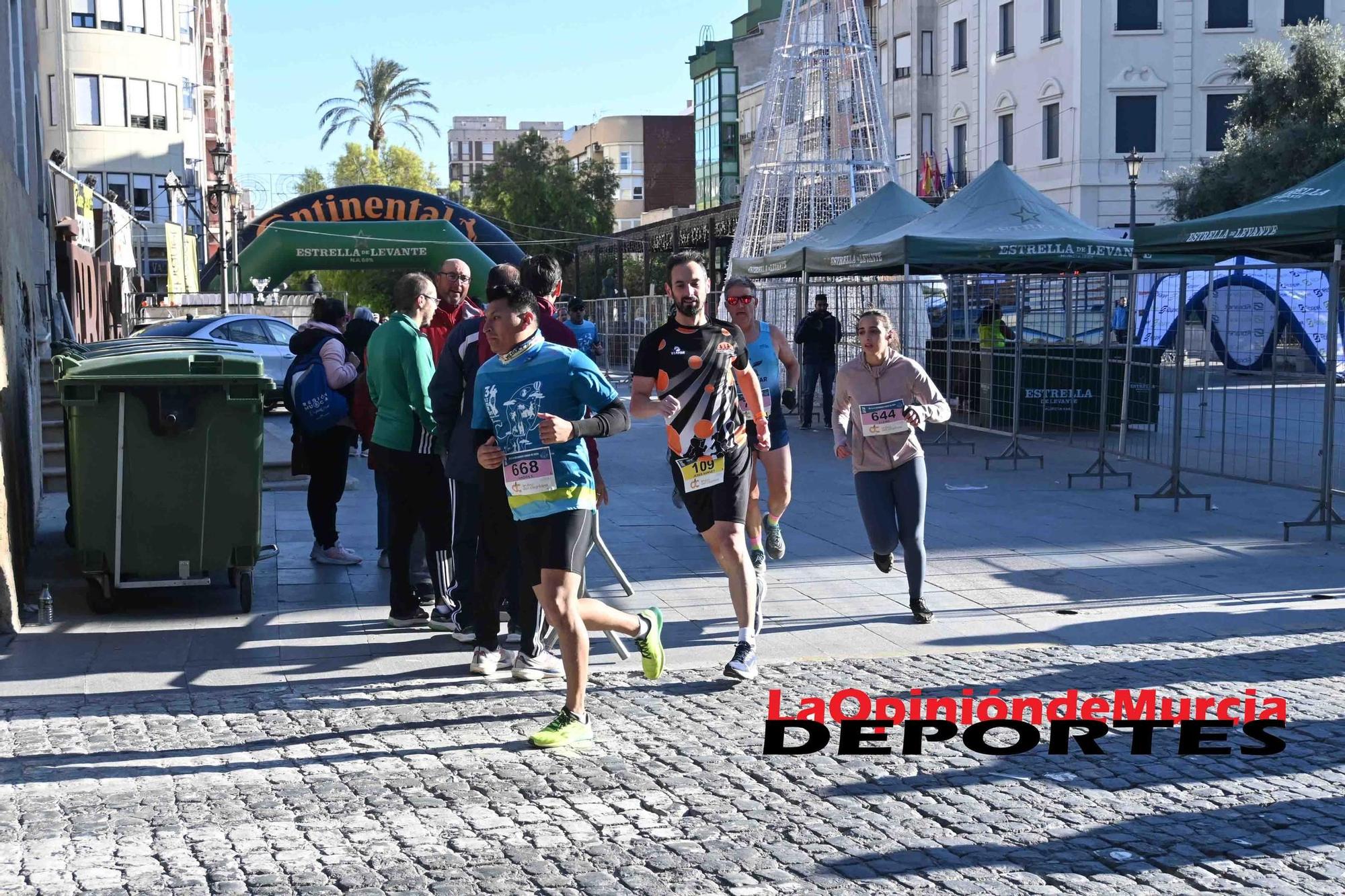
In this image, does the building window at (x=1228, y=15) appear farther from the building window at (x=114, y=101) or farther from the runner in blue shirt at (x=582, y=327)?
the building window at (x=114, y=101)

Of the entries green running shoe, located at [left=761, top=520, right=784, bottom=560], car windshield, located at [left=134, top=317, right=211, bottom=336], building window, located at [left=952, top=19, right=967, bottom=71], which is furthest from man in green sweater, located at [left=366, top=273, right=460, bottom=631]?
building window, located at [left=952, top=19, right=967, bottom=71]

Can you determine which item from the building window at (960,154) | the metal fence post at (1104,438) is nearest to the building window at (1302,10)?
the building window at (960,154)

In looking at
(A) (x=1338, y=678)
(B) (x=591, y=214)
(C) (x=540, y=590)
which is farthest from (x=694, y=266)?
(B) (x=591, y=214)

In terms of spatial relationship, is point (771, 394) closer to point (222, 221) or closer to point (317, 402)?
point (317, 402)

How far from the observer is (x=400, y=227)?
23.9 m

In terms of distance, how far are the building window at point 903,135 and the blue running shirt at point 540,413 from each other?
155 feet

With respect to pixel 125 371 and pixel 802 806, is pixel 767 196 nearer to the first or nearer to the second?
pixel 125 371

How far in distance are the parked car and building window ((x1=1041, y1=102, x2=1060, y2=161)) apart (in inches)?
Result: 1049

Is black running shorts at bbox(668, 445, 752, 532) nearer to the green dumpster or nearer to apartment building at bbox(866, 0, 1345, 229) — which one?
the green dumpster

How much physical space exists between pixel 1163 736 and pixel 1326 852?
4.25 ft

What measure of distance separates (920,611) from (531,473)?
118 inches

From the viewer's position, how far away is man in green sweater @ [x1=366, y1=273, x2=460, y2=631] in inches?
311

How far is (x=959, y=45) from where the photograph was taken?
48938 millimetres

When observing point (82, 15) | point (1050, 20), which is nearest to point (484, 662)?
point (1050, 20)
